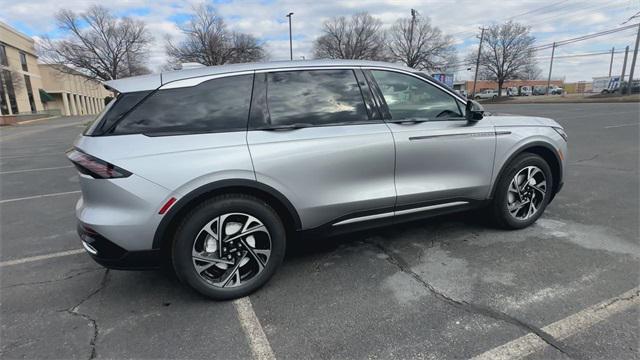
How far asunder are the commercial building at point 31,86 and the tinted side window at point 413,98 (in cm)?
2872

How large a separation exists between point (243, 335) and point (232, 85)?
1815 millimetres

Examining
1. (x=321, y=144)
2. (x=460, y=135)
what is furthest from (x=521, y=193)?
(x=321, y=144)

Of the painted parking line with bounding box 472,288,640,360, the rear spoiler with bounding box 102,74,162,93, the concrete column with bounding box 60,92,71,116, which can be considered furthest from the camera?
the concrete column with bounding box 60,92,71,116

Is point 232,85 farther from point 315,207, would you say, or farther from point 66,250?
point 66,250

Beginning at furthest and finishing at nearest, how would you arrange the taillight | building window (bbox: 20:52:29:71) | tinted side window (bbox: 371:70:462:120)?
building window (bbox: 20:52:29:71) < tinted side window (bbox: 371:70:462:120) < the taillight

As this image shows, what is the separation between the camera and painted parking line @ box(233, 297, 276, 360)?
2.29m

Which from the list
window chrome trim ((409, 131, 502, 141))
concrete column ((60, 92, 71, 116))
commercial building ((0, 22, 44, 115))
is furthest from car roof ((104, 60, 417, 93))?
concrete column ((60, 92, 71, 116))

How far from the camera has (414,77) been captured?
139 inches

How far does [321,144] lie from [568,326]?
6.82 ft

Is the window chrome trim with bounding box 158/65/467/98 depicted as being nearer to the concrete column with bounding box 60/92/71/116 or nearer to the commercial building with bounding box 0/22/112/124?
the commercial building with bounding box 0/22/112/124

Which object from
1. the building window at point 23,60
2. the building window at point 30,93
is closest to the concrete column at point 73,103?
the building window at point 23,60

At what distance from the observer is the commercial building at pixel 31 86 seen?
113 ft

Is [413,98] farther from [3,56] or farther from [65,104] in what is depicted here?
[65,104]

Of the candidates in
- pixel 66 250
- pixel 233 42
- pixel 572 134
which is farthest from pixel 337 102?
pixel 233 42
